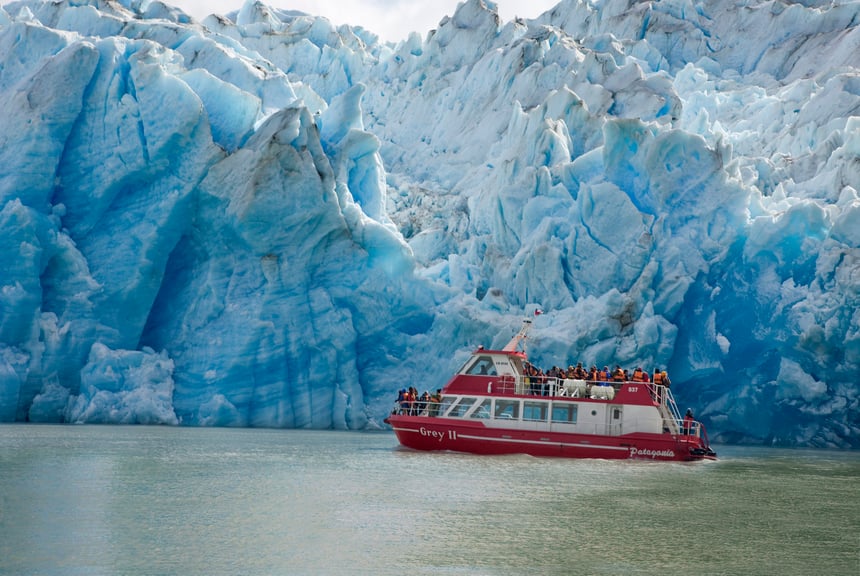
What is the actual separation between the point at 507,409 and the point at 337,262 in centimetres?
1029

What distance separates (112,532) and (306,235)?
2022 cm

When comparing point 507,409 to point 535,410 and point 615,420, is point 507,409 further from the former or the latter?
point 615,420

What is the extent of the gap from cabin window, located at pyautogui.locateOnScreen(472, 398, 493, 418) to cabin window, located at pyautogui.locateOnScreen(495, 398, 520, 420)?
0.59 feet

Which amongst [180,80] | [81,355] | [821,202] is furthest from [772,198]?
[81,355]

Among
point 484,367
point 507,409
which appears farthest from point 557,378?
point 484,367

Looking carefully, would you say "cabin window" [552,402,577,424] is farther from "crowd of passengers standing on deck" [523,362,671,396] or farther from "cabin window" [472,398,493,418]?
"cabin window" [472,398,493,418]

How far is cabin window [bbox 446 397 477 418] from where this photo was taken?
23797 millimetres

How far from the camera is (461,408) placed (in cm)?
2392

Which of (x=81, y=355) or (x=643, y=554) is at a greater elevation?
(x=81, y=355)

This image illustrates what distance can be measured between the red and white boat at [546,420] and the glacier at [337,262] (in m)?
5.97

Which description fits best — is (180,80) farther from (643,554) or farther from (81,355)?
(643,554)

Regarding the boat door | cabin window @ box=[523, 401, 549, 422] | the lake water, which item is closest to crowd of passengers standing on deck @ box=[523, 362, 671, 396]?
cabin window @ box=[523, 401, 549, 422]

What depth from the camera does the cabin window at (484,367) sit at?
24.0m

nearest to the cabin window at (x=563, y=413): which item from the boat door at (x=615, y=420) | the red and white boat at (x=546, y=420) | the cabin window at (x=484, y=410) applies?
the red and white boat at (x=546, y=420)
